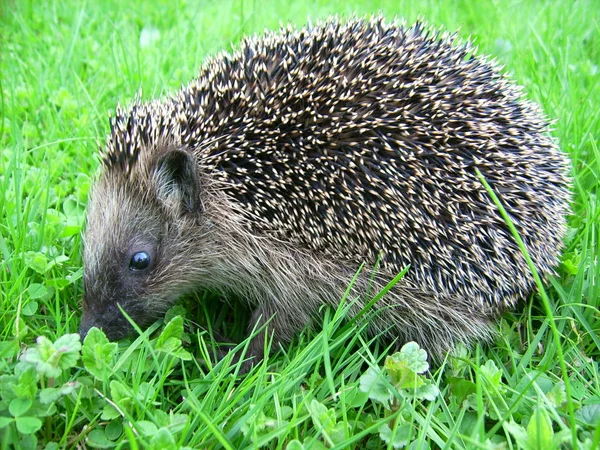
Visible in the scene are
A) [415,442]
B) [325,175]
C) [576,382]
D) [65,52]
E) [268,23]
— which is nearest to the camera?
[415,442]

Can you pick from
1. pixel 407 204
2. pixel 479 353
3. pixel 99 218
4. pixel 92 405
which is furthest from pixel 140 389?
pixel 479 353

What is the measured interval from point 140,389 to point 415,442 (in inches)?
47.6

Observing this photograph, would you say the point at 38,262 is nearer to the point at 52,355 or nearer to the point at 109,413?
the point at 52,355

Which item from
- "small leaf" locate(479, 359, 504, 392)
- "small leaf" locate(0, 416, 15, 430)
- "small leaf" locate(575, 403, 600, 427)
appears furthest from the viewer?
"small leaf" locate(479, 359, 504, 392)

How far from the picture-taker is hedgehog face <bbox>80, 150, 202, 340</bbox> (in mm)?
2768

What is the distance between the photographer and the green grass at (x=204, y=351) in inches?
83.7

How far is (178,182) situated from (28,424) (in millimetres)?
1408

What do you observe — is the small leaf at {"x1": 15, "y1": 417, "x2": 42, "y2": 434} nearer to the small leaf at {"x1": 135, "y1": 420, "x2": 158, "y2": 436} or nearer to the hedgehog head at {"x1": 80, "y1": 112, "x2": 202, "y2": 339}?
the small leaf at {"x1": 135, "y1": 420, "x2": 158, "y2": 436}

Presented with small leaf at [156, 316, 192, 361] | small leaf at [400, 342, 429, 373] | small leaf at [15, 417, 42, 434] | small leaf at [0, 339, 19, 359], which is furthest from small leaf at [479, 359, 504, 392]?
small leaf at [0, 339, 19, 359]

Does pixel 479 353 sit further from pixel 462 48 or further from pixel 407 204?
pixel 462 48

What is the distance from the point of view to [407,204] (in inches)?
110

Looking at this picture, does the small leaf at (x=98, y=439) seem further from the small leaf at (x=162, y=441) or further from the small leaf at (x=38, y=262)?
the small leaf at (x=38, y=262)

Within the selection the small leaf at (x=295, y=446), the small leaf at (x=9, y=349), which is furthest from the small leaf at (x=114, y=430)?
the small leaf at (x=295, y=446)

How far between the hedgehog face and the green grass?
0.19m
